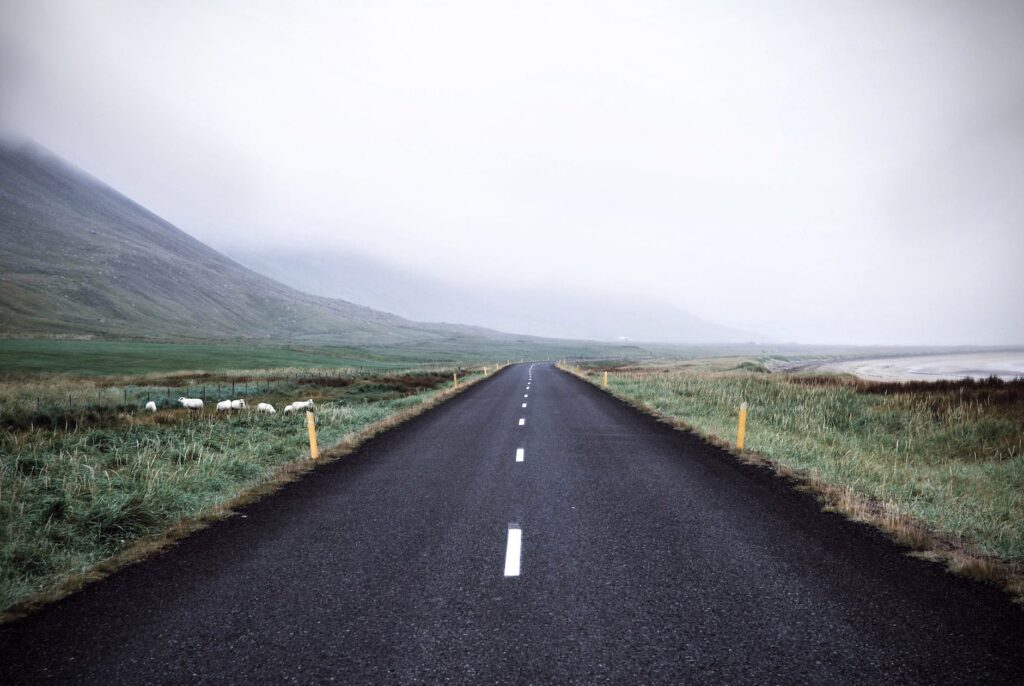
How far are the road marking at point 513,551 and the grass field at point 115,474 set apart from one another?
4851 mm

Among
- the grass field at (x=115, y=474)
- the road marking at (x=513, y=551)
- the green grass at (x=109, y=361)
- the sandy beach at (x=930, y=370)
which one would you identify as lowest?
the green grass at (x=109, y=361)

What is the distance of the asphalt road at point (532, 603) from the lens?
3.78m

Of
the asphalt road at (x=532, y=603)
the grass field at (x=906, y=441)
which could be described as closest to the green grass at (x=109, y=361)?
the grass field at (x=906, y=441)

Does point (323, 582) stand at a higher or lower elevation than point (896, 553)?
lower

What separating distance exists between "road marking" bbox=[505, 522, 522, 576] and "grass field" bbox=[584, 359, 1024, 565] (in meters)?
5.58

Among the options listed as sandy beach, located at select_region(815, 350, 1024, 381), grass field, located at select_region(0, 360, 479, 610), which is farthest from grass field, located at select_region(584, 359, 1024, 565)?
sandy beach, located at select_region(815, 350, 1024, 381)

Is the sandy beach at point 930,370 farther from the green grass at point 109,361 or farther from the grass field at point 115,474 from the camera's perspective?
the green grass at point 109,361

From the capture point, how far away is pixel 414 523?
708cm

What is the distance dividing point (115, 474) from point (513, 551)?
8.26m

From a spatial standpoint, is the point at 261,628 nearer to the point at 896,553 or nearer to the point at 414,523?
the point at 414,523

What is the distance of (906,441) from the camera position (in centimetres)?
1434

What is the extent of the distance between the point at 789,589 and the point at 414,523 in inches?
185

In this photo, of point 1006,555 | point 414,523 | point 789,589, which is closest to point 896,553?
point 1006,555

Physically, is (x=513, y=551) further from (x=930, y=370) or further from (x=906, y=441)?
(x=930, y=370)
